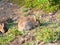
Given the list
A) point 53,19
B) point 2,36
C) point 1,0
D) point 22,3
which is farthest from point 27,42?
point 1,0

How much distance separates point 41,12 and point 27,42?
1633 millimetres

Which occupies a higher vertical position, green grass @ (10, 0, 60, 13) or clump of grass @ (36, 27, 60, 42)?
green grass @ (10, 0, 60, 13)

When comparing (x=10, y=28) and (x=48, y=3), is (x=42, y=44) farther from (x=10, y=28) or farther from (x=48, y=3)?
(x=48, y=3)

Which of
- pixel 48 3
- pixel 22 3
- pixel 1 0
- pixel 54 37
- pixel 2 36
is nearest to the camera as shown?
pixel 54 37

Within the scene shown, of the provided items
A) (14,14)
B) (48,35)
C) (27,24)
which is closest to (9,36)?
(27,24)

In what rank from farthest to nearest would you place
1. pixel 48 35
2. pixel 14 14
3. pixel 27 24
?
pixel 14 14
pixel 27 24
pixel 48 35

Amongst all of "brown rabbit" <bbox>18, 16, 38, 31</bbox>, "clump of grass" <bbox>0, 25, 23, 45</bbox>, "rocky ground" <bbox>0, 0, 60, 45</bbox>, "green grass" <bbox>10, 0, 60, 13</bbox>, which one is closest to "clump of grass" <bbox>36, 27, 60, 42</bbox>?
"rocky ground" <bbox>0, 0, 60, 45</bbox>

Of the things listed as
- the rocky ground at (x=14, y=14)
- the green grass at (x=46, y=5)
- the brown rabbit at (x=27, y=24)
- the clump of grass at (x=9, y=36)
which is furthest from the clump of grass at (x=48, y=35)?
the green grass at (x=46, y=5)

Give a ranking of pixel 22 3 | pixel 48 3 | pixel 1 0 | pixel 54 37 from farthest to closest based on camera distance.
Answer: pixel 1 0 → pixel 22 3 → pixel 48 3 → pixel 54 37

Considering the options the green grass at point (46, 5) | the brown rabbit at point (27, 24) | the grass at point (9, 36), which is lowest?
the grass at point (9, 36)

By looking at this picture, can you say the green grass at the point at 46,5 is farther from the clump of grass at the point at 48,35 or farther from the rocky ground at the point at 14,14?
the clump of grass at the point at 48,35

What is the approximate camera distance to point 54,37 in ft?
18.2

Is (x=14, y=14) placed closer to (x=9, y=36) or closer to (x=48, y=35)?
(x=9, y=36)

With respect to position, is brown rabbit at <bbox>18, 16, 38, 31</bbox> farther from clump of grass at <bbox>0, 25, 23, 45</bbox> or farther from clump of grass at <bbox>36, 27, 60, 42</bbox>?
Result: clump of grass at <bbox>36, 27, 60, 42</bbox>
